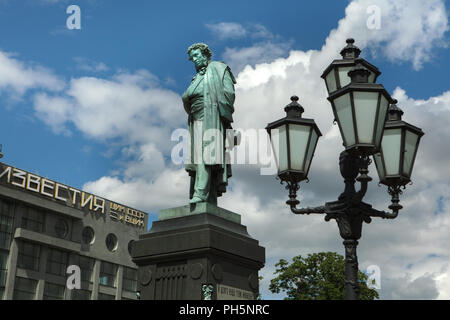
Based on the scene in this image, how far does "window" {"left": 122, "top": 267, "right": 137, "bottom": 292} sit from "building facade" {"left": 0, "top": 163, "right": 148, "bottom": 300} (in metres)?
0.10

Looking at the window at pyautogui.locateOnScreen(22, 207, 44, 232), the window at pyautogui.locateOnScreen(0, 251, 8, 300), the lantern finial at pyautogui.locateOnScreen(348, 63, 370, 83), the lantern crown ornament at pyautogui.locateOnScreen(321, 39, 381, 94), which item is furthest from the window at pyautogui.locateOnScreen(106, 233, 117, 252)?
the lantern finial at pyautogui.locateOnScreen(348, 63, 370, 83)

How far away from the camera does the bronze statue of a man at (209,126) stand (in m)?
11.7

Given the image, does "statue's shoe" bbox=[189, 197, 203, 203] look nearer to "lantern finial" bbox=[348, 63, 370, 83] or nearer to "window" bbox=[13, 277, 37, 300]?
"lantern finial" bbox=[348, 63, 370, 83]

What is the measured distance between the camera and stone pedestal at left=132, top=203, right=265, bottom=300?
10.3m

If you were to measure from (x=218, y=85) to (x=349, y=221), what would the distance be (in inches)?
228

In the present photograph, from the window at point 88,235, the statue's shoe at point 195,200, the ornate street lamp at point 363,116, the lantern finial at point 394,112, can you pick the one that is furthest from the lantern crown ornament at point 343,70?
the window at point 88,235

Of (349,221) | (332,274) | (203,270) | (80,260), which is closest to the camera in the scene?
(349,221)

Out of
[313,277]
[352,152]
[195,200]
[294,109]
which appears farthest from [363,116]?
[313,277]

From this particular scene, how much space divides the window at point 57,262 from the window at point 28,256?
1322mm

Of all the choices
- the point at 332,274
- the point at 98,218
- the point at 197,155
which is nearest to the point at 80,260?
the point at 98,218

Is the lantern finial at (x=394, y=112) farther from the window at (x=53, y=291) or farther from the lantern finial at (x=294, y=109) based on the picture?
the window at (x=53, y=291)

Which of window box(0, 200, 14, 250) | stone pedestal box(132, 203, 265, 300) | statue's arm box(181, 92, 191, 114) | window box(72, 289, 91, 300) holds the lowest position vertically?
stone pedestal box(132, 203, 265, 300)
